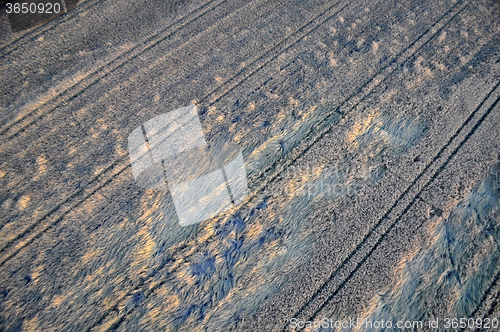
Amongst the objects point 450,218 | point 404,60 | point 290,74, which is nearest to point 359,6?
point 404,60

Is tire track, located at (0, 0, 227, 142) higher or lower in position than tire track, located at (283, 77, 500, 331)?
higher

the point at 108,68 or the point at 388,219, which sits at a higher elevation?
the point at 108,68

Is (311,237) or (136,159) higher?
(136,159)

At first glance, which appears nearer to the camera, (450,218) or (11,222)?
(450,218)

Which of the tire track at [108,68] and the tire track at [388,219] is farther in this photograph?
the tire track at [108,68]

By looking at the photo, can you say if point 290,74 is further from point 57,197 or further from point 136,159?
point 57,197

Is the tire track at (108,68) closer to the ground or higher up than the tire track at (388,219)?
higher up

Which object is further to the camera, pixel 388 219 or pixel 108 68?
pixel 108 68

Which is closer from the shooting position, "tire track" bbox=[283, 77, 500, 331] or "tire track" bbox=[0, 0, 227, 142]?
"tire track" bbox=[283, 77, 500, 331]
